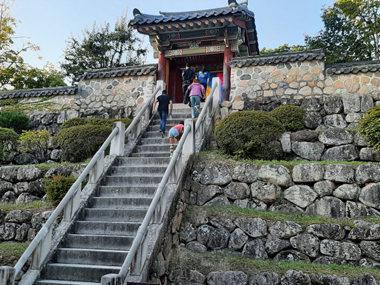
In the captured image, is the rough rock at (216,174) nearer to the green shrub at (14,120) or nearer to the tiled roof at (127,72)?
the tiled roof at (127,72)

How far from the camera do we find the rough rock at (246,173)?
7.64 m

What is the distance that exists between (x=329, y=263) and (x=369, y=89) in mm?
6888

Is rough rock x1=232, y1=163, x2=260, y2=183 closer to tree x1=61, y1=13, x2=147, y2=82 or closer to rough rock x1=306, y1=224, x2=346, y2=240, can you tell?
rough rock x1=306, y1=224, x2=346, y2=240

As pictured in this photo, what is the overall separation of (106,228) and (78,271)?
3.29 feet

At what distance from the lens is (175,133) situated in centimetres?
859

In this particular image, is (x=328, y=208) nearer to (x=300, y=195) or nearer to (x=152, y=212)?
(x=300, y=195)

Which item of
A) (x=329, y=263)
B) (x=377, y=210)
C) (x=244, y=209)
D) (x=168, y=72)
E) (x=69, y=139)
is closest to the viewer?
(x=329, y=263)

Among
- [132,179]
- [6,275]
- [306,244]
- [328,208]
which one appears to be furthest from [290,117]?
[6,275]

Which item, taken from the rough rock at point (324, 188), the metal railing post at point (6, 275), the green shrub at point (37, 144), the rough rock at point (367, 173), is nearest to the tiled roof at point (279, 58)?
the rough rock at point (367, 173)

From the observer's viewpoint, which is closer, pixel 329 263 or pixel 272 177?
pixel 329 263

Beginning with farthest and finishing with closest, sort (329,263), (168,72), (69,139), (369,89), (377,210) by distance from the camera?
1. (168,72)
2. (369,89)
3. (69,139)
4. (377,210)
5. (329,263)

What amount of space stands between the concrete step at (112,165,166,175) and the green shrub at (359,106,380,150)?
4686 mm

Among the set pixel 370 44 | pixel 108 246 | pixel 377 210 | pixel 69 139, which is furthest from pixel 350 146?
pixel 370 44

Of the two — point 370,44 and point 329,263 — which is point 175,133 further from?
point 370,44
